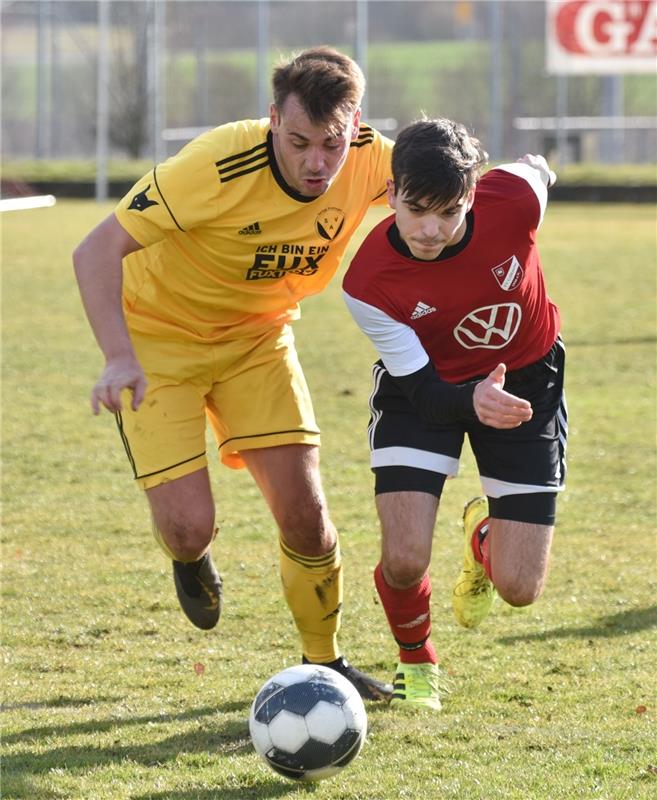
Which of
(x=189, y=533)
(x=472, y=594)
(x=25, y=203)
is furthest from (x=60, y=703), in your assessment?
(x=25, y=203)

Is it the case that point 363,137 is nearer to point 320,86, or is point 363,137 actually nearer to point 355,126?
point 355,126

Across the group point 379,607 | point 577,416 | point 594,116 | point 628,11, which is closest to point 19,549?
point 379,607

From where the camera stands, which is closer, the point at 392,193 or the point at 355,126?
the point at 392,193

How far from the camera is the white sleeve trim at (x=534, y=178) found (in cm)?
467

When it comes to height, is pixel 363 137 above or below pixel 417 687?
above

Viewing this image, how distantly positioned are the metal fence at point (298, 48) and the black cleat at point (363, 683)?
2687 centimetres

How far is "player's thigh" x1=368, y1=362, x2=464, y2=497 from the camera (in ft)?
15.1

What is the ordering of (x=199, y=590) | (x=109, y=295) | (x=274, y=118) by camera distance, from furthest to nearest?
1. (x=199, y=590)
2. (x=274, y=118)
3. (x=109, y=295)

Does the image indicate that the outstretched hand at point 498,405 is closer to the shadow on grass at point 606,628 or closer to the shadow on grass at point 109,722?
the shadow on grass at point 109,722

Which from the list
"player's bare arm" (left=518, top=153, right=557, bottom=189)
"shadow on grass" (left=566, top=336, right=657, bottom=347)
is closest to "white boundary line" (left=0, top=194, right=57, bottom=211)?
"shadow on grass" (left=566, top=336, right=657, bottom=347)

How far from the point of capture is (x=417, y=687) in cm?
464

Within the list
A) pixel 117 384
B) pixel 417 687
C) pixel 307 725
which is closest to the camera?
pixel 307 725

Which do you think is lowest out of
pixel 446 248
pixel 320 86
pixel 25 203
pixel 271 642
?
pixel 25 203

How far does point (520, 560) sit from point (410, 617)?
42 cm
